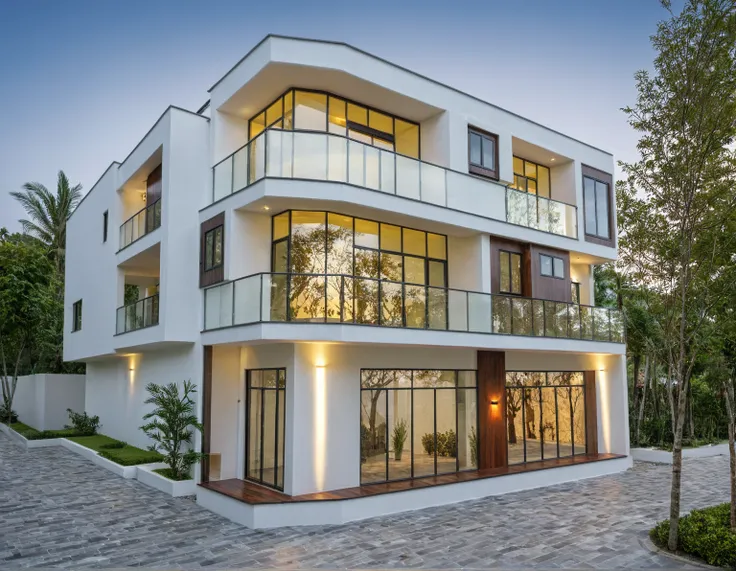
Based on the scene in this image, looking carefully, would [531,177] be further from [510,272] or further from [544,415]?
[544,415]

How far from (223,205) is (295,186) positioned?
8.23 feet

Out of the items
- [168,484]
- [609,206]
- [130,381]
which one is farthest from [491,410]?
[130,381]

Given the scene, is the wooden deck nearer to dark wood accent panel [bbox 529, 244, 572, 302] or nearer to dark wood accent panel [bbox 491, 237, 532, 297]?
dark wood accent panel [bbox 491, 237, 532, 297]

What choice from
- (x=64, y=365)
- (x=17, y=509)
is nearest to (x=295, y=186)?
(x=17, y=509)

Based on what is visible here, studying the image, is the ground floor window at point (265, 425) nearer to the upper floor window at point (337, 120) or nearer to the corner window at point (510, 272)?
the upper floor window at point (337, 120)

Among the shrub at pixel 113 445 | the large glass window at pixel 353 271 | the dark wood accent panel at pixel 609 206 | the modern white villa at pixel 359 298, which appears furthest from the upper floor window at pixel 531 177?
the shrub at pixel 113 445

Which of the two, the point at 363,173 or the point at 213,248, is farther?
the point at 213,248

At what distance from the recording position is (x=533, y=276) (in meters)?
17.3

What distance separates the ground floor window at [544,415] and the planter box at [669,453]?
2.47 meters

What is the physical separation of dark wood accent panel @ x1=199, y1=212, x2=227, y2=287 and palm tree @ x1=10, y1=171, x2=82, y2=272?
2766 cm

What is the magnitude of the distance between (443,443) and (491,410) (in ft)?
6.22

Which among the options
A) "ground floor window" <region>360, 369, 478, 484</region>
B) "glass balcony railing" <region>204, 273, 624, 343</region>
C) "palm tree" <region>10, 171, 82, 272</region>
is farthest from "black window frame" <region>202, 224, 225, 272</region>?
"palm tree" <region>10, 171, 82, 272</region>

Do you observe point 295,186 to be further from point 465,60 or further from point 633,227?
point 465,60

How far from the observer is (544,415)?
58.6 ft
